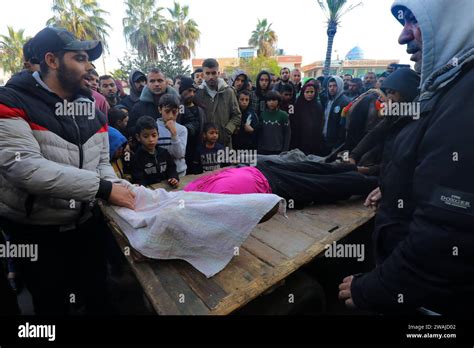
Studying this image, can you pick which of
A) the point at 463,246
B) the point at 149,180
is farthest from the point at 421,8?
the point at 149,180

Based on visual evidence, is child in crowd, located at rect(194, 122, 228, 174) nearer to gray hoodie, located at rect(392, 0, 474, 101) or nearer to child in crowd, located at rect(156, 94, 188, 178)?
child in crowd, located at rect(156, 94, 188, 178)

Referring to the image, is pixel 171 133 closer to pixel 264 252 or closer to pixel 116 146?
pixel 116 146

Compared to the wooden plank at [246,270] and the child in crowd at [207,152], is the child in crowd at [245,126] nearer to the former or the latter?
the child in crowd at [207,152]

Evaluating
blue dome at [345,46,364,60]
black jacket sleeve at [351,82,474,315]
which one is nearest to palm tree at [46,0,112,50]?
black jacket sleeve at [351,82,474,315]

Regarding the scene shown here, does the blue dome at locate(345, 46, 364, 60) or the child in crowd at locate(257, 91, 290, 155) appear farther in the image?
the blue dome at locate(345, 46, 364, 60)

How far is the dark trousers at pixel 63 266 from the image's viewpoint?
164 cm

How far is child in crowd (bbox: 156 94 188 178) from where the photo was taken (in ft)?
10.0

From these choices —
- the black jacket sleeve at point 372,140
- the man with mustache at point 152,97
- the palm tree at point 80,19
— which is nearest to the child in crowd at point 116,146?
the man with mustache at point 152,97

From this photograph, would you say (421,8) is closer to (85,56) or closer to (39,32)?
(85,56)

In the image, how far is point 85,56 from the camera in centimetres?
168

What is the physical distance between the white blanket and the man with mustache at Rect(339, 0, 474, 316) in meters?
0.70

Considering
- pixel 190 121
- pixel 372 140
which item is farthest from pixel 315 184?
pixel 190 121

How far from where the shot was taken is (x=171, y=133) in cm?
305

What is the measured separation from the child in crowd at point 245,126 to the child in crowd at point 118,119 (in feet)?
6.04
